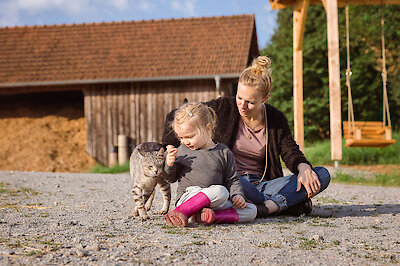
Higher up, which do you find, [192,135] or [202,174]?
[192,135]

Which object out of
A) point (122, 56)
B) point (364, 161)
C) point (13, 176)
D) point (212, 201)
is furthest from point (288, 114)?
point (212, 201)

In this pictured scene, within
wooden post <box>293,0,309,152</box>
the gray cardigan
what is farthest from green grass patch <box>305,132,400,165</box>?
the gray cardigan

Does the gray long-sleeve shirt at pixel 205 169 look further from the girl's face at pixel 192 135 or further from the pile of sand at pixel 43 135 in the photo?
the pile of sand at pixel 43 135

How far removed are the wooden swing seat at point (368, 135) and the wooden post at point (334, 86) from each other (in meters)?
0.78

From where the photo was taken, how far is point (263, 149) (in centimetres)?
441

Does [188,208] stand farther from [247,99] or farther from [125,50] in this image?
[125,50]

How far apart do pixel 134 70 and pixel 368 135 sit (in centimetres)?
713

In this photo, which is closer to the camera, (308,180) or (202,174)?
(202,174)

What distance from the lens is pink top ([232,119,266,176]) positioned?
4379 millimetres

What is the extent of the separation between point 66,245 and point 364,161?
11306 mm

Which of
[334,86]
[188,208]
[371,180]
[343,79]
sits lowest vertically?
[371,180]

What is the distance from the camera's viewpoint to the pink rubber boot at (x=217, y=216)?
11.5ft

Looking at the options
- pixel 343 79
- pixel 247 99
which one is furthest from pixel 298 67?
pixel 343 79

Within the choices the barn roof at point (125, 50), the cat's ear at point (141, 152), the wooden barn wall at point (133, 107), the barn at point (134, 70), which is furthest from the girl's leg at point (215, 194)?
the wooden barn wall at point (133, 107)
